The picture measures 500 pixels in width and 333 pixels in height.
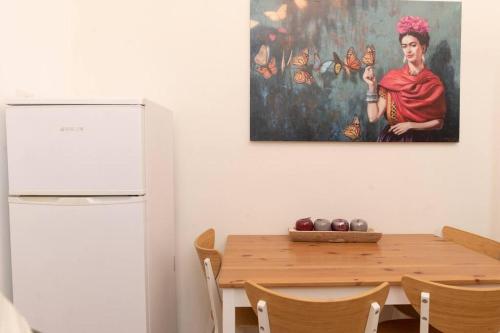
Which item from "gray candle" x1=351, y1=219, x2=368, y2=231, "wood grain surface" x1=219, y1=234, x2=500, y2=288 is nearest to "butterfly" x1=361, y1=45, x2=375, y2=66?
"gray candle" x1=351, y1=219, x2=368, y2=231

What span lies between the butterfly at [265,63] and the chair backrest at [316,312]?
128cm

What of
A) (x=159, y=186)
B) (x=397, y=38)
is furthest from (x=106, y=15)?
(x=397, y=38)

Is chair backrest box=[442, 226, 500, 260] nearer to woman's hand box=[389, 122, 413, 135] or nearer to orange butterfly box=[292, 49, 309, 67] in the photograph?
woman's hand box=[389, 122, 413, 135]

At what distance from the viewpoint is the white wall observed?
1.99m

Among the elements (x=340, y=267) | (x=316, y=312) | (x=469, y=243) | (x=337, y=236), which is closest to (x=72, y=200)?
(x=316, y=312)

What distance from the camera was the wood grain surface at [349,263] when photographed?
133 cm

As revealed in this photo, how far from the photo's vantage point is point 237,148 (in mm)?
2033

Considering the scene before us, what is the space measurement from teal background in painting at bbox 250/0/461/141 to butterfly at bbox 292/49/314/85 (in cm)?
2

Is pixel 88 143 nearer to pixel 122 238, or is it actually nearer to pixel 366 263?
pixel 122 238

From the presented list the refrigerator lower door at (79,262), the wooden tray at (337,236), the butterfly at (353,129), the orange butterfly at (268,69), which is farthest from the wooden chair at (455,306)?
the orange butterfly at (268,69)

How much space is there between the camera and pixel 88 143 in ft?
4.58

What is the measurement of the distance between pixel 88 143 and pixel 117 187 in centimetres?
22

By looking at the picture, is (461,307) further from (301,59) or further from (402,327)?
(301,59)

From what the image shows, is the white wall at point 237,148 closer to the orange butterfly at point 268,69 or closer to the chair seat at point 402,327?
the orange butterfly at point 268,69
